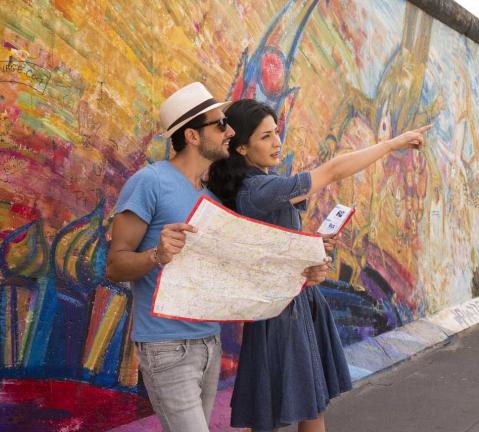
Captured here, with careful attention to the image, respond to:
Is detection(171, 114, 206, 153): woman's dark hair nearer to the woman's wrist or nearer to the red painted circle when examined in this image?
the woman's wrist

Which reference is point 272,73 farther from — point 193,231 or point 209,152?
point 193,231

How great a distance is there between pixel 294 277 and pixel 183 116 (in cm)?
76

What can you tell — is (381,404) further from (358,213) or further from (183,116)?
(183,116)

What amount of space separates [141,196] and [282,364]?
954mm

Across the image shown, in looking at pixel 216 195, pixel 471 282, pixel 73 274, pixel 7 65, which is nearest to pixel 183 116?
pixel 216 195

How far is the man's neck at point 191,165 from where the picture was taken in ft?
8.30

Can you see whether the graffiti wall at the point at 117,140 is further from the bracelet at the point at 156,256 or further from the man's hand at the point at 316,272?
the man's hand at the point at 316,272

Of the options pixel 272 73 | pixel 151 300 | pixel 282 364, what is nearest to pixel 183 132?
pixel 151 300

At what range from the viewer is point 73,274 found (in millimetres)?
3264

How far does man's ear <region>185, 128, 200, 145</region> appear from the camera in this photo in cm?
254

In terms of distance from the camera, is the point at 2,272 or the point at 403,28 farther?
the point at 403,28

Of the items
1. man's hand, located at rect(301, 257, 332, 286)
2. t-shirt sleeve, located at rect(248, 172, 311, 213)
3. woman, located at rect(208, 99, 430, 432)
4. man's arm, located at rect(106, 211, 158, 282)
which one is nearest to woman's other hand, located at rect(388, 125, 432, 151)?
woman, located at rect(208, 99, 430, 432)

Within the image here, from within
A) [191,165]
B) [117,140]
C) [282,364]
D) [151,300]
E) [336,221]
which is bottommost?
[282,364]

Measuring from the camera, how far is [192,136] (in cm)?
255
